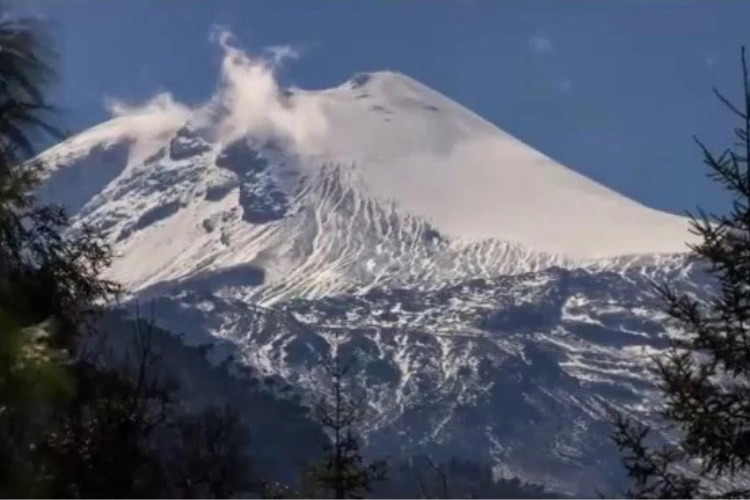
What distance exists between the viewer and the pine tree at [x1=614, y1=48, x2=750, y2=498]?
848 centimetres

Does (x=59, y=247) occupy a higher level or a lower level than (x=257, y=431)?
lower

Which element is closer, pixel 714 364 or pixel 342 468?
pixel 714 364

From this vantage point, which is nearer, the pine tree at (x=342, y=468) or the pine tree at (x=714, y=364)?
the pine tree at (x=714, y=364)

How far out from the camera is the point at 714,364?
8.92m

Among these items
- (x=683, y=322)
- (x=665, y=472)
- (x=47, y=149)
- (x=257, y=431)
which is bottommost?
(x=665, y=472)

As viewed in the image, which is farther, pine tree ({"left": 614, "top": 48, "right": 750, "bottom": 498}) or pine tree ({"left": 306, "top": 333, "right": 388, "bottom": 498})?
pine tree ({"left": 306, "top": 333, "right": 388, "bottom": 498})

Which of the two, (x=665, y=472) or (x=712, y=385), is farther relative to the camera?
(x=665, y=472)

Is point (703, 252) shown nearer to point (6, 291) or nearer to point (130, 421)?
point (6, 291)

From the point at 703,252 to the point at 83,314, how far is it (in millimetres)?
4656

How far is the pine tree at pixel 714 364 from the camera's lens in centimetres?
848

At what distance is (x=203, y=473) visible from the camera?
24.8 metres

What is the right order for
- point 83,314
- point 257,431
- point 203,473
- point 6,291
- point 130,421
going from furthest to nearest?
point 257,431, point 203,473, point 130,421, point 83,314, point 6,291

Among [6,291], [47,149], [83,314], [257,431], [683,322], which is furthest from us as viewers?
[257,431]

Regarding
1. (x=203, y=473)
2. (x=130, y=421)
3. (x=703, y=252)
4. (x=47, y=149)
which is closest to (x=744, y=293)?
(x=703, y=252)
